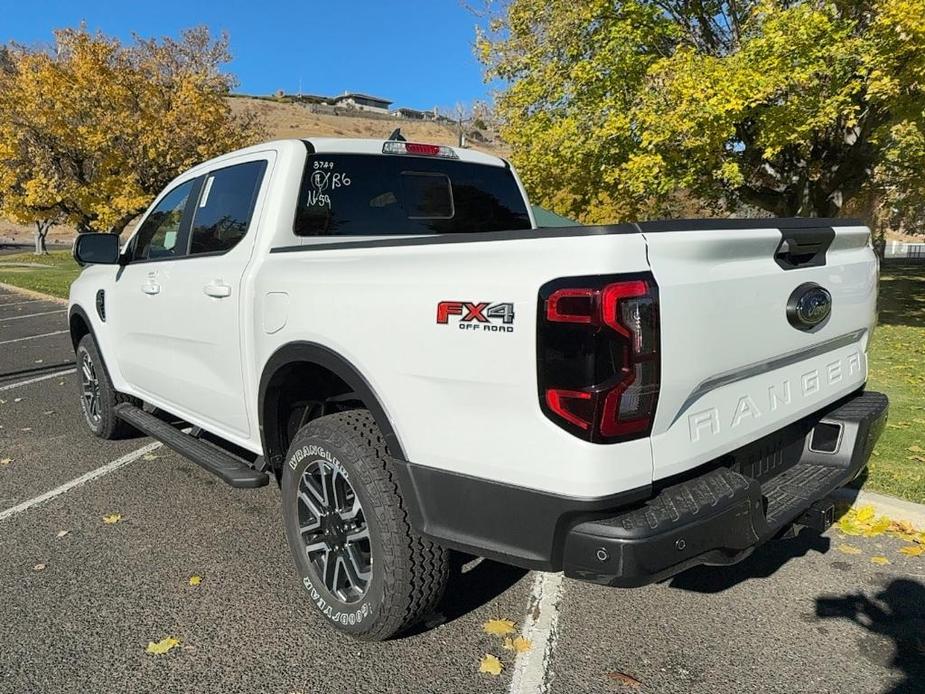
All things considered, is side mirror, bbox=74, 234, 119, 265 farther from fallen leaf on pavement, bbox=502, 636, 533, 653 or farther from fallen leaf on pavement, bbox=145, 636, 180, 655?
fallen leaf on pavement, bbox=502, 636, 533, 653

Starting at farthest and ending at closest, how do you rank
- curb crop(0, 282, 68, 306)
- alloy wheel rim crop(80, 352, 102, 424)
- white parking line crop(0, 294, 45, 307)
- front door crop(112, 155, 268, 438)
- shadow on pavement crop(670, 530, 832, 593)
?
curb crop(0, 282, 68, 306), white parking line crop(0, 294, 45, 307), alloy wheel rim crop(80, 352, 102, 424), front door crop(112, 155, 268, 438), shadow on pavement crop(670, 530, 832, 593)

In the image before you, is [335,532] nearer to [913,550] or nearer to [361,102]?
[913,550]

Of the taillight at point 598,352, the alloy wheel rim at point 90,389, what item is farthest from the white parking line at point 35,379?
the taillight at point 598,352

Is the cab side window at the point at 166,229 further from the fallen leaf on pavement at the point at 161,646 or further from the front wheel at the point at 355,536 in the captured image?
the fallen leaf on pavement at the point at 161,646

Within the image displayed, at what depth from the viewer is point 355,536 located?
8.60 feet

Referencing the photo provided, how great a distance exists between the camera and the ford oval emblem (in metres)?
2.41

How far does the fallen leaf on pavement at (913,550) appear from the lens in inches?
134

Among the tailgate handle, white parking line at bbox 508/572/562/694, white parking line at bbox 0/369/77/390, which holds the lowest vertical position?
white parking line at bbox 0/369/77/390

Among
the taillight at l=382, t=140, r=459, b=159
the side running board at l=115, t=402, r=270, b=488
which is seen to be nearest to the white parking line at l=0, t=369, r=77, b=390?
the side running board at l=115, t=402, r=270, b=488

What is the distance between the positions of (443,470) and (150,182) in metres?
22.0

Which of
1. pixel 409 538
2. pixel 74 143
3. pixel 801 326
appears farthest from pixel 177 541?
pixel 74 143

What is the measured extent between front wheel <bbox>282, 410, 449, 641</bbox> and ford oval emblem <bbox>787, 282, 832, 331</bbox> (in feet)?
4.98

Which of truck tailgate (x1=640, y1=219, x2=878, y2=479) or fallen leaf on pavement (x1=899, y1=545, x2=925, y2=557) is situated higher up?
truck tailgate (x1=640, y1=219, x2=878, y2=479)

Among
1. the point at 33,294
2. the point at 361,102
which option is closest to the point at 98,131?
the point at 33,294
